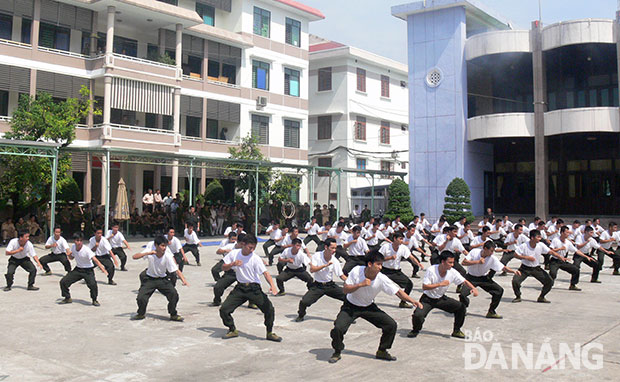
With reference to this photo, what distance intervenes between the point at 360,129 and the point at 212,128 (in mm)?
11495

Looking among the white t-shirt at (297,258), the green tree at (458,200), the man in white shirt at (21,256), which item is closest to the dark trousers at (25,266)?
the man in white shirt at (21,256)

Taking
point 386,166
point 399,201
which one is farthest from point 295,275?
point 386,166

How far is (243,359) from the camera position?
7.39 metres

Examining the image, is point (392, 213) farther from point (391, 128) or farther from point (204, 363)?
point (204, 363)

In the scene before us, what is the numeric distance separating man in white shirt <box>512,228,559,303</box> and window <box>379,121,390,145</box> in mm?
29876

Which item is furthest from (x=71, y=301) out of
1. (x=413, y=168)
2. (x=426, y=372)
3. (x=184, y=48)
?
(x=413, y=168)

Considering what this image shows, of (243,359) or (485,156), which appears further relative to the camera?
(485,156)

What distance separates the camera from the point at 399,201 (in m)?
32.4

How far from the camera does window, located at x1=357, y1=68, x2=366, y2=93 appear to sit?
39812 mm

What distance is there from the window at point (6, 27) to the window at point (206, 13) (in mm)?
10101

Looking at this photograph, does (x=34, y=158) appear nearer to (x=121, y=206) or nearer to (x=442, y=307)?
(x=121, y=206)

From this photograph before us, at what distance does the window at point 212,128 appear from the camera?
3275cm

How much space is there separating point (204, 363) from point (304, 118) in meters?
30.7

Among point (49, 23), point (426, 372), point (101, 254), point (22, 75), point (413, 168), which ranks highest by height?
point (49, 23)
